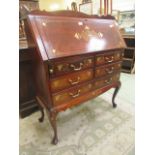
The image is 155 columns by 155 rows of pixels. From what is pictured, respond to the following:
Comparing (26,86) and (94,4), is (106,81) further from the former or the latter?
(94,4)

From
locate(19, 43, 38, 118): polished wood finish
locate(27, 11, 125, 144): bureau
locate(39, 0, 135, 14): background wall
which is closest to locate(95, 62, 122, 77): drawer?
locate(27, 11, 125, 144): bureau

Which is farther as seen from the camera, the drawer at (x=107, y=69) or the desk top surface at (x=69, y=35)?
the drawer at (x=107, y=69)

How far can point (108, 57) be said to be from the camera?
161cm

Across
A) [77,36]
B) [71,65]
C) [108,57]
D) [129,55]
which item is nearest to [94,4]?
[129,55]

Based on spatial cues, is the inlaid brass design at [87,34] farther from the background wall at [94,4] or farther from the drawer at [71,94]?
the background wall at [94,4]

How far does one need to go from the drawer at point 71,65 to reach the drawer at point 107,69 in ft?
0.48

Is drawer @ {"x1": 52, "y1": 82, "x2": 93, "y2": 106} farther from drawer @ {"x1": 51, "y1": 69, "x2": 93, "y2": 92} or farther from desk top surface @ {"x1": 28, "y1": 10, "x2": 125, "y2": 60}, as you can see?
desk top surface @ {"x1": 28, "y1": 10, "x2": 125, "y2": 60}

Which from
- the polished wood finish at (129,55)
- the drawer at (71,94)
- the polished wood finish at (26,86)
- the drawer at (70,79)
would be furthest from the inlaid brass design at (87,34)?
the polished wood finish at (129,55)

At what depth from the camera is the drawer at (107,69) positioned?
157 cm

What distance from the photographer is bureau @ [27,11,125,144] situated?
1185 mm

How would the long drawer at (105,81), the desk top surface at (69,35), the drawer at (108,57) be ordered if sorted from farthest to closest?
1. the long drawer at (105,81)
2. the drawer at (108,57)
3. the desk top surface at (69,35)

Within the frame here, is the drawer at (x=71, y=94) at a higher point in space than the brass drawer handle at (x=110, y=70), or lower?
lower
